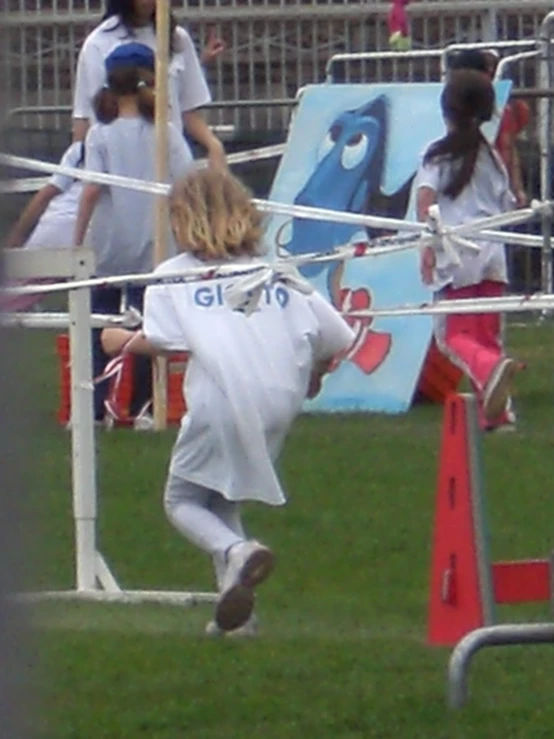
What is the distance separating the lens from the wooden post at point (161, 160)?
31.2 feet

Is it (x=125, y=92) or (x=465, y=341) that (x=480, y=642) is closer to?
(x=465, y=341)

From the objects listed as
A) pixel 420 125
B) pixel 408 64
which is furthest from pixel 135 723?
pixel 408 64

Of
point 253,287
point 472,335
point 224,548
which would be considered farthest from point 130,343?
point 472,335

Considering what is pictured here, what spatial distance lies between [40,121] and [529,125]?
148 inches

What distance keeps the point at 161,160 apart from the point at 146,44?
0.74m

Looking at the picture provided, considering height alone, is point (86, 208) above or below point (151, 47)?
below

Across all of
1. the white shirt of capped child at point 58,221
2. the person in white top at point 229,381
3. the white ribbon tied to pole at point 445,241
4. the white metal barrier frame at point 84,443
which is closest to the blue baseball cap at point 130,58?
the white shirt of capped child at point 58,221

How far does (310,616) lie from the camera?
602 cm

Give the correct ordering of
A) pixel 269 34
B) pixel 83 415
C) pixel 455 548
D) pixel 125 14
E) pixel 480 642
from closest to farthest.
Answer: pixel 480 642, pixel 455 548, pixel 83 415, pixel 125 14, pixel 269 34

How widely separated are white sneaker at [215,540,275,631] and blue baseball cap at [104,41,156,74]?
457 centimetres

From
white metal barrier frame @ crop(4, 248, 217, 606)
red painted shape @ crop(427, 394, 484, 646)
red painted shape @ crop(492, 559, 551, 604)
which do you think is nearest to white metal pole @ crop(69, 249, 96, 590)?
white metal barrier frame @ crop(4, 248, 217, 606)

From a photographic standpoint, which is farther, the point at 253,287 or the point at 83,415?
the point at 83,415

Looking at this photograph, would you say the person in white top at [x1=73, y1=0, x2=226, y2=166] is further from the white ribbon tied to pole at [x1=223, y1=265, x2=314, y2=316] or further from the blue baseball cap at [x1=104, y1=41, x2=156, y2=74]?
the white ribbon tied to pole at [x1=223, y1=265, x2=314, y2=316]

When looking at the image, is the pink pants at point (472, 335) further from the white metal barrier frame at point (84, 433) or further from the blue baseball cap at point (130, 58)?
the white metal barrier frame at point (84, 433)
